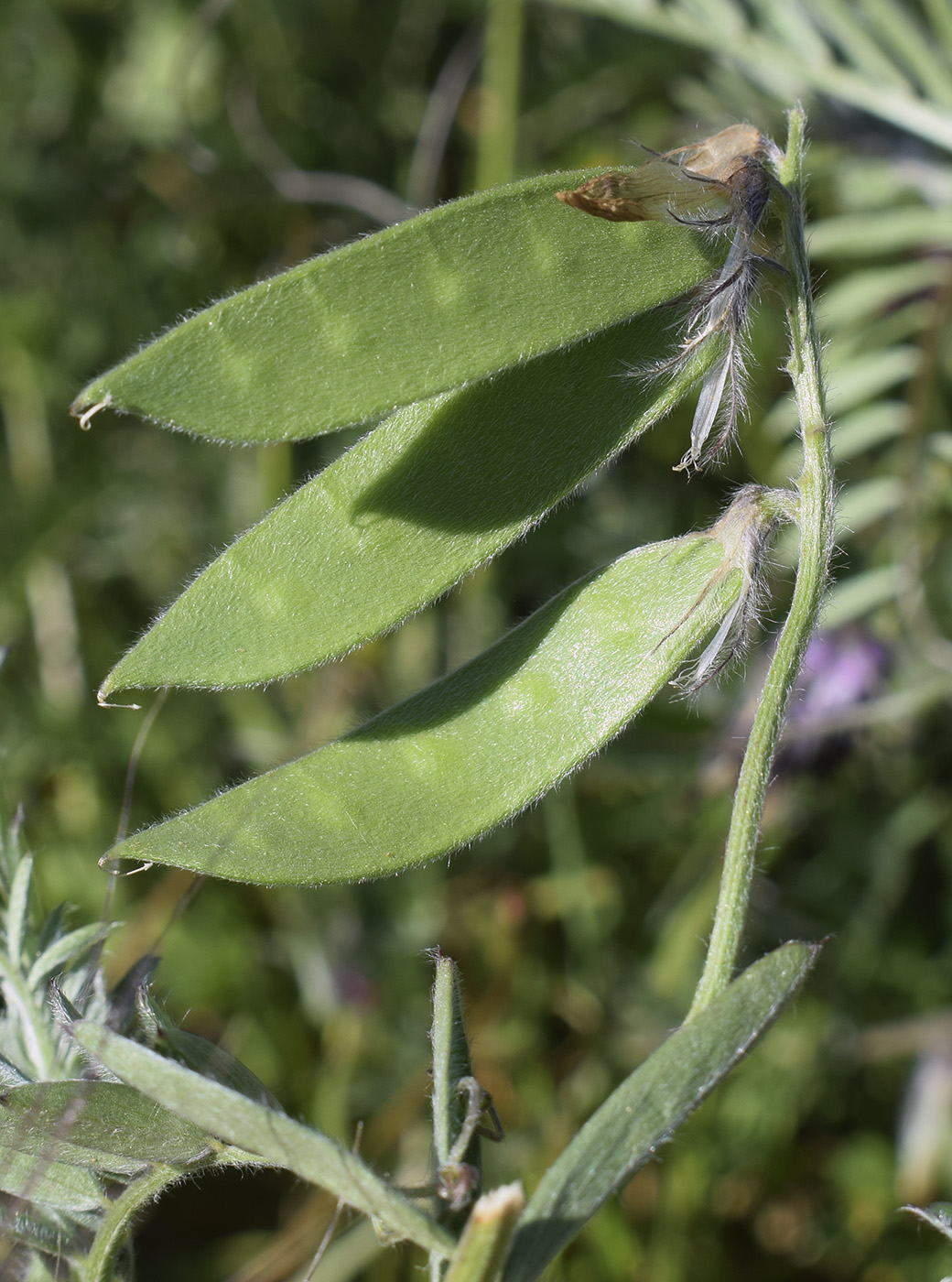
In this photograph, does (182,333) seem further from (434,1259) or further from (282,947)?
(282,947)

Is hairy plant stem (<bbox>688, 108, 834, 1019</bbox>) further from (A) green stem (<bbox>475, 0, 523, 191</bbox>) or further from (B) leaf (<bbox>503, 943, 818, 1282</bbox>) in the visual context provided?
(A) green stem (<bbox>475, 0, 523, 191</bbox>)

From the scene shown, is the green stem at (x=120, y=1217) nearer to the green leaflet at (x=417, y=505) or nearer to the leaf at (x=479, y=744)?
the leaf at (x=479, y=744)

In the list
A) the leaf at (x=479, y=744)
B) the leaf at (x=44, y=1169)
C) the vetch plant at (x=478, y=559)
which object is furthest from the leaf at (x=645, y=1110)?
the leaf at (x=44, y=1169)

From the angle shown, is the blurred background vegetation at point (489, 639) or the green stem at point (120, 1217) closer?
the green stem at point (120, 1217)

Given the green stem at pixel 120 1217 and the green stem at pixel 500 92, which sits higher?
the green stem at pixel 500 92

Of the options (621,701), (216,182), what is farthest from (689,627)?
(216,182)

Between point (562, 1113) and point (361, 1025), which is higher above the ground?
point (361, 1025)

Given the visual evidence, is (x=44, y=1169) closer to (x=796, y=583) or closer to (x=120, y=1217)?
(x=120, y=1217)
